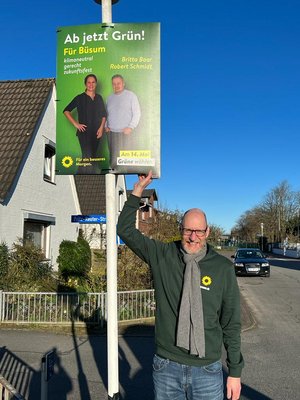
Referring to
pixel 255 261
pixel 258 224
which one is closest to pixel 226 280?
pixel 255 261

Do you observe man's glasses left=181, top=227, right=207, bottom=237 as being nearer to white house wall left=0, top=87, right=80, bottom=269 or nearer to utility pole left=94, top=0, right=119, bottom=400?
utility pole left=94, top=0, right=119, bottom=400

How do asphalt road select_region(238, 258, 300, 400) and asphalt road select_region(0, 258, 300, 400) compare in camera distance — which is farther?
asphalt road select_region(238, 258, 300, 400)

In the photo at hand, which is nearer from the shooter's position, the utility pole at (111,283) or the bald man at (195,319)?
the bald man at (195,319)

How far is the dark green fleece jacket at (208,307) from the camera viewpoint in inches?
108

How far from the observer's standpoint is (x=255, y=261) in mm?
22078

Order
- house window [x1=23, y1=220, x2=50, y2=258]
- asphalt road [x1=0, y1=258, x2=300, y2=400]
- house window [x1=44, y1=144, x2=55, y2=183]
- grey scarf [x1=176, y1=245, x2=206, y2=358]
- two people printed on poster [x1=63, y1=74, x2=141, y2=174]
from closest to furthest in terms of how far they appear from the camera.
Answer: grey scarf [x1=176, y1=245, x2=206, y2=358]
two people printed on poster [x1=63, y1=74, x2=141, y2=174]
asphalt road [x1=0, y1=258, x2=300, y2=400]
house window [x1=23, y1=220, x2=50, y2=258]
house window [x1=44, y1=144, x2=55, y2=183]

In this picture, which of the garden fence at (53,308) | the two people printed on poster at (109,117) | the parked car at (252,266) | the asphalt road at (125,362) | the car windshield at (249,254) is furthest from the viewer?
the car windshield at (249,254)

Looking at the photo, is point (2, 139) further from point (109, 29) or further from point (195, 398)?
point (195, 398)

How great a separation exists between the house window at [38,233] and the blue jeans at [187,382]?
11.9 m

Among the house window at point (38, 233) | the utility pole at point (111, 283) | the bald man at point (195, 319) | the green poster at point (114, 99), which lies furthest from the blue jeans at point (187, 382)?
the house window at point (38, 233)

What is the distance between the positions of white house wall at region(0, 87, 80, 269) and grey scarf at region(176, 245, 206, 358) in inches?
404

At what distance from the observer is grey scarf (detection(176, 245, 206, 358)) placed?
265cm

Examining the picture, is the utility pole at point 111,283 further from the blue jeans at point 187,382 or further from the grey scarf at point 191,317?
the grey scarf at point 191,317

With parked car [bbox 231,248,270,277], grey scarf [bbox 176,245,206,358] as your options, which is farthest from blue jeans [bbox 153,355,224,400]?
parked car [bbox 231,248,270,277]
